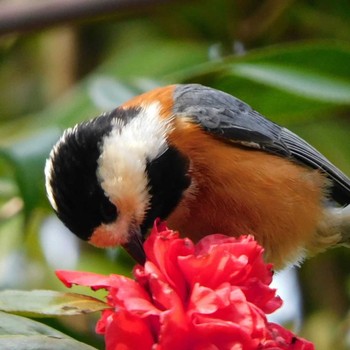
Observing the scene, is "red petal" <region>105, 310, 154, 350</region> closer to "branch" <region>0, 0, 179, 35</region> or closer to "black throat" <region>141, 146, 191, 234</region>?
"black throat" <region>141, 146, 191, 234</region>

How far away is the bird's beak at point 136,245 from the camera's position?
76.9 inches

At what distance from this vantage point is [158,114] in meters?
2.31

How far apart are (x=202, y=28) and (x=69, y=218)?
1.86 m

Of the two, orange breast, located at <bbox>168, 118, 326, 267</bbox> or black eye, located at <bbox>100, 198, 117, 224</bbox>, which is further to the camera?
orange breast, located at <bbox>168, 118, 326, 267</bbox>

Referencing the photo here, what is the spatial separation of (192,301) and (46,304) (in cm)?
24

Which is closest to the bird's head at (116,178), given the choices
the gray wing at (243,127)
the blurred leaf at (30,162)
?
the gray wing at (243,127)

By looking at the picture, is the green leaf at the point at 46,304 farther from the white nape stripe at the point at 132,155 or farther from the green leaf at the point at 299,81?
the green leaf at the point at 299,81

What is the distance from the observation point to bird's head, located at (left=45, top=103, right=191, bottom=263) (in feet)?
6.38

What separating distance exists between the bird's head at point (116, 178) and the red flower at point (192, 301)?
417mm

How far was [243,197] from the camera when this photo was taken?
226 centimetres

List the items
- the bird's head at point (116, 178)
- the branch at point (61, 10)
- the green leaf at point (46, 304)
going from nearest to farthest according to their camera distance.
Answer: the green leaf at point (46, 304), the bird's head at point (116, 178), the branch at point (61, 10)

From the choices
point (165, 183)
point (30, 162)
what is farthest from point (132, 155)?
point (30, 162)

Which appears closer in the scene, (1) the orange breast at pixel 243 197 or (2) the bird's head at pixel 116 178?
(2) the bird's head at pixel 116 178

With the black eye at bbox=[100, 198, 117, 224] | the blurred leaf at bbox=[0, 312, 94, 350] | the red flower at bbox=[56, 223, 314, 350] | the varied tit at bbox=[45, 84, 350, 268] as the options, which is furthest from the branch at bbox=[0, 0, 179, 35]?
the blurred leaf at bbox=[0, 312, 94, 350]
